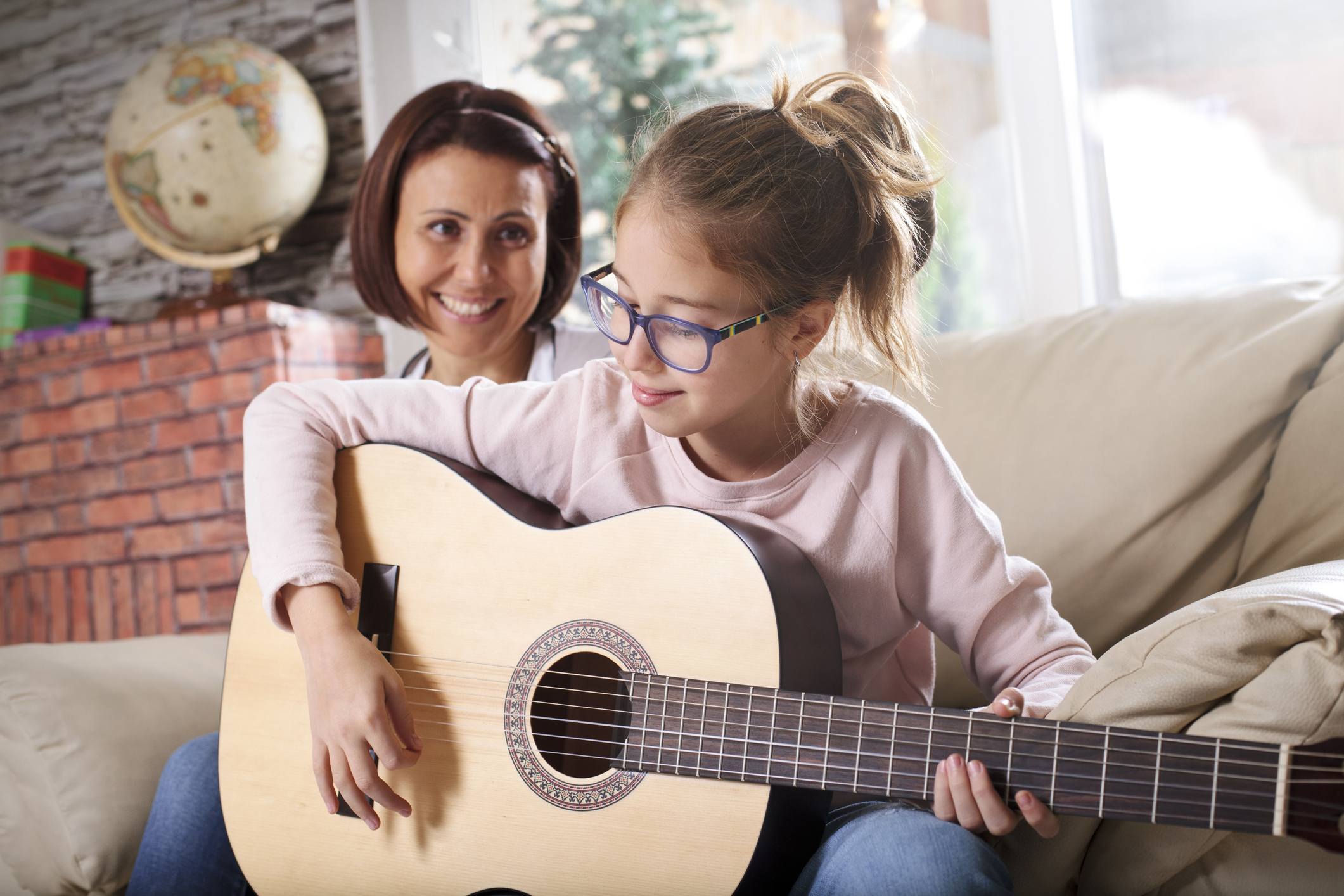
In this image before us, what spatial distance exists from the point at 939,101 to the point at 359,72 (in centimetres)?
147

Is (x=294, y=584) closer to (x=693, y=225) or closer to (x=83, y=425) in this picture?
(x=693, y=225)

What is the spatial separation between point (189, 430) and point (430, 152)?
97 centimetres

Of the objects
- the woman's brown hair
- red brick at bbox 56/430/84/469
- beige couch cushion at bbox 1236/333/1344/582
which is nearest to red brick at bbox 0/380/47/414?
red brick at bbox 56/430/84/469

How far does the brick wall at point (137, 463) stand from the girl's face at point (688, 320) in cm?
136

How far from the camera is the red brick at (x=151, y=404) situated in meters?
2.12

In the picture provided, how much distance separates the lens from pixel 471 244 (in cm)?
157

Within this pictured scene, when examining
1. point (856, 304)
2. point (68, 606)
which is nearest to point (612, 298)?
point (856, 304)

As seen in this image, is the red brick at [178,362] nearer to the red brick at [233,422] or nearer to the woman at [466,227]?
the red brick at [233,422]

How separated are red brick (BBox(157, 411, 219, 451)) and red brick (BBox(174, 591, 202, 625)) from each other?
1.12 feet

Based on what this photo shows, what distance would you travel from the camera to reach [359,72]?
2426mm

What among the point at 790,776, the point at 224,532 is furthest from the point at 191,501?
the point at 790,776

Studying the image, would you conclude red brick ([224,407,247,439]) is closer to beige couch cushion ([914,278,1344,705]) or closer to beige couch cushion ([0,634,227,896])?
beige couch cushion ([0,634,227,896])

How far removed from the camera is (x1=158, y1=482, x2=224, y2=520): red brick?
2117 millimetres

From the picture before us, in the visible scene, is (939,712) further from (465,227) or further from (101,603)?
(101,603)
